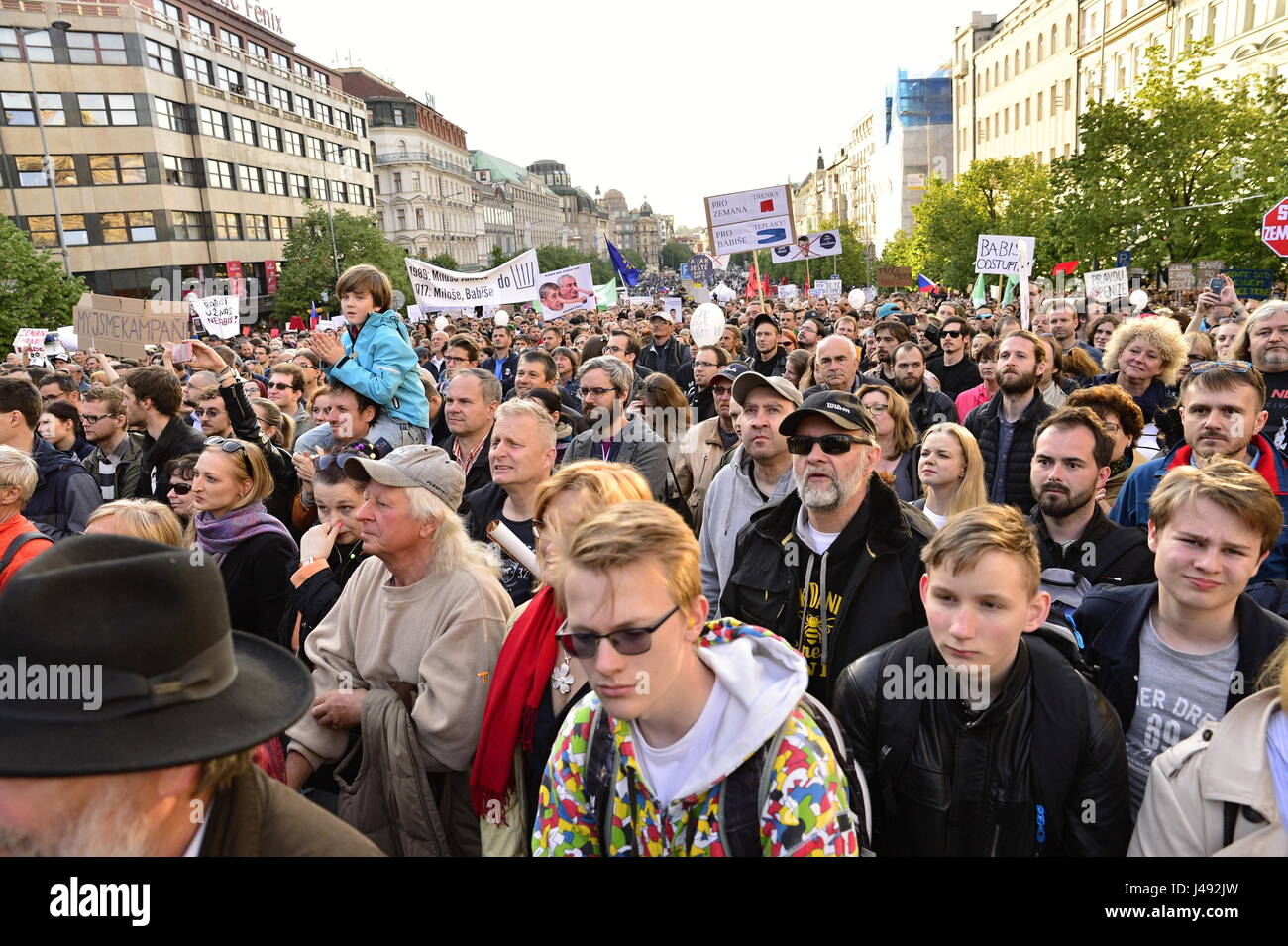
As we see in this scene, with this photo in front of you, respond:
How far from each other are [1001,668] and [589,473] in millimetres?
1558

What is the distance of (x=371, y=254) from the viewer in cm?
4962

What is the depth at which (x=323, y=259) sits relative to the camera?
47.8 meters

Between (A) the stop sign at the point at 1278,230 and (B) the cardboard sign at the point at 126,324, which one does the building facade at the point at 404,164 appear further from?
(A) the stop sign at the point at 1278,230

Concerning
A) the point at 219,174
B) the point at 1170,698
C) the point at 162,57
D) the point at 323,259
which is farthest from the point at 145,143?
the point at 1170,698

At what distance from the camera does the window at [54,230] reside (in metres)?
45.0

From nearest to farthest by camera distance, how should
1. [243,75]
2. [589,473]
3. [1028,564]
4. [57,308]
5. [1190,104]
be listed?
[1028,564] → [589,473] → [1190,104] → [57,308] → [243,75]

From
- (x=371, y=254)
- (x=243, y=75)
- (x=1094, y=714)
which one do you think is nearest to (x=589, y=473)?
(x=1094, y=714)

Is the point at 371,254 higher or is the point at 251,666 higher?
the point at 371,254

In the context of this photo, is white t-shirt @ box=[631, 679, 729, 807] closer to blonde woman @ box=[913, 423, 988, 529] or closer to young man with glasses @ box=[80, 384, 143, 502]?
blonde woman @ box=[913, 423, 988, 529]

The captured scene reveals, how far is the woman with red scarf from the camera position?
2.90 metres

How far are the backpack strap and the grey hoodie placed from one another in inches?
136

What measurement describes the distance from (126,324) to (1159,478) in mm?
11924

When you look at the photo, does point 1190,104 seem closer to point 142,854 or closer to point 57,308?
point 142,854
